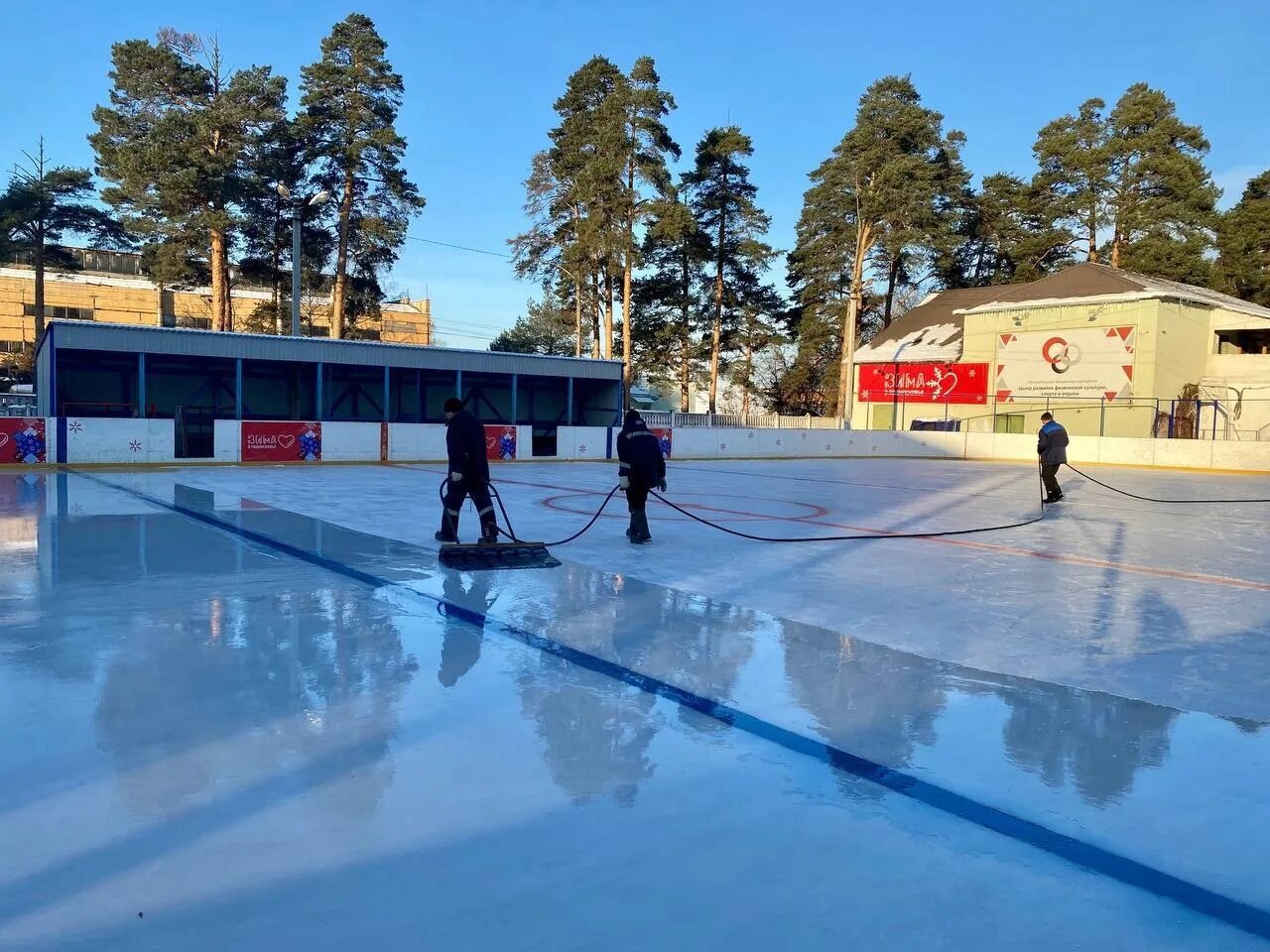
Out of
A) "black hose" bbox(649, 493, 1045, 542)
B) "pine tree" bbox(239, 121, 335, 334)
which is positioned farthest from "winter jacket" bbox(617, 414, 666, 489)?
"pine tree" bbox(239, 121, 335, 334)

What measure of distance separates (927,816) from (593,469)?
22971 mm

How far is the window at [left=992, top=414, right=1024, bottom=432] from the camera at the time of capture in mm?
43750

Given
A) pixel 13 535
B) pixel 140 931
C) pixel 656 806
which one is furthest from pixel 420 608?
pixel 13 535

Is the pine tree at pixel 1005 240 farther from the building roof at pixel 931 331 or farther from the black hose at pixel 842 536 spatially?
the black hose at pixel 842 536

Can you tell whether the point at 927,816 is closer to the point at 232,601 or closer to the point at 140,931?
the point at 140,931

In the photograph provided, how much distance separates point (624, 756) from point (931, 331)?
50.0m

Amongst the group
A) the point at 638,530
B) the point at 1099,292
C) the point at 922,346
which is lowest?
the point at 638,530

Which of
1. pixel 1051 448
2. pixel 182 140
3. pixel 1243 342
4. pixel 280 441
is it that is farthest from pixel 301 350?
pixel 1243 342

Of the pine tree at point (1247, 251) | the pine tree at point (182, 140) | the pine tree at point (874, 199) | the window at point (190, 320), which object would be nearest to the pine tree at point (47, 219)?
the pine tree at point (182, 140)

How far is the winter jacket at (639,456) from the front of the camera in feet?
35.2

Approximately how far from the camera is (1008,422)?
1746 inches

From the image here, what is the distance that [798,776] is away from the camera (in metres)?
4.00

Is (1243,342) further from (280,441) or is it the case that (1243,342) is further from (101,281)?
(101,281)

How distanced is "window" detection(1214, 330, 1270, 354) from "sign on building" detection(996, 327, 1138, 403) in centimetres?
598
